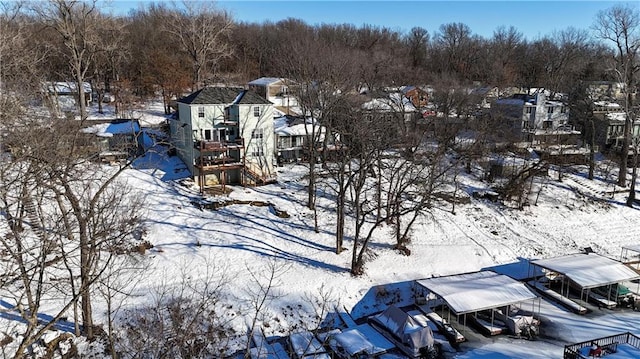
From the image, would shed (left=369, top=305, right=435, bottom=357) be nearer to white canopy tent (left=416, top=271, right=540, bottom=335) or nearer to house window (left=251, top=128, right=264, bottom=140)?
white canopy tent (left=416, top=271, right=540, bottom=335)

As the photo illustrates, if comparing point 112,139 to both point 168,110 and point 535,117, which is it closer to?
point 168,110

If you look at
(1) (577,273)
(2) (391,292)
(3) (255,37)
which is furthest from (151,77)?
(1) (577,273)

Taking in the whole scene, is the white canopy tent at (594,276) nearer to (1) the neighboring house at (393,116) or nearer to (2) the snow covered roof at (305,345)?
(1) the neighboring house at (393,116)

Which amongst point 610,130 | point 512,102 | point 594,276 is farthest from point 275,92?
point 594,276

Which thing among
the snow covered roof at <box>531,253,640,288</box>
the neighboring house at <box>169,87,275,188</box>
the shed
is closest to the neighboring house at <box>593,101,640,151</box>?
the snow covered roof at <box>531,253,640,288</box>

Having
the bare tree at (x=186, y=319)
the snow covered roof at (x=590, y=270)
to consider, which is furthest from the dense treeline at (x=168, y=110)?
the snow covered roof at (x=590, y=270)

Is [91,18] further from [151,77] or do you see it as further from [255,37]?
[255,37]
